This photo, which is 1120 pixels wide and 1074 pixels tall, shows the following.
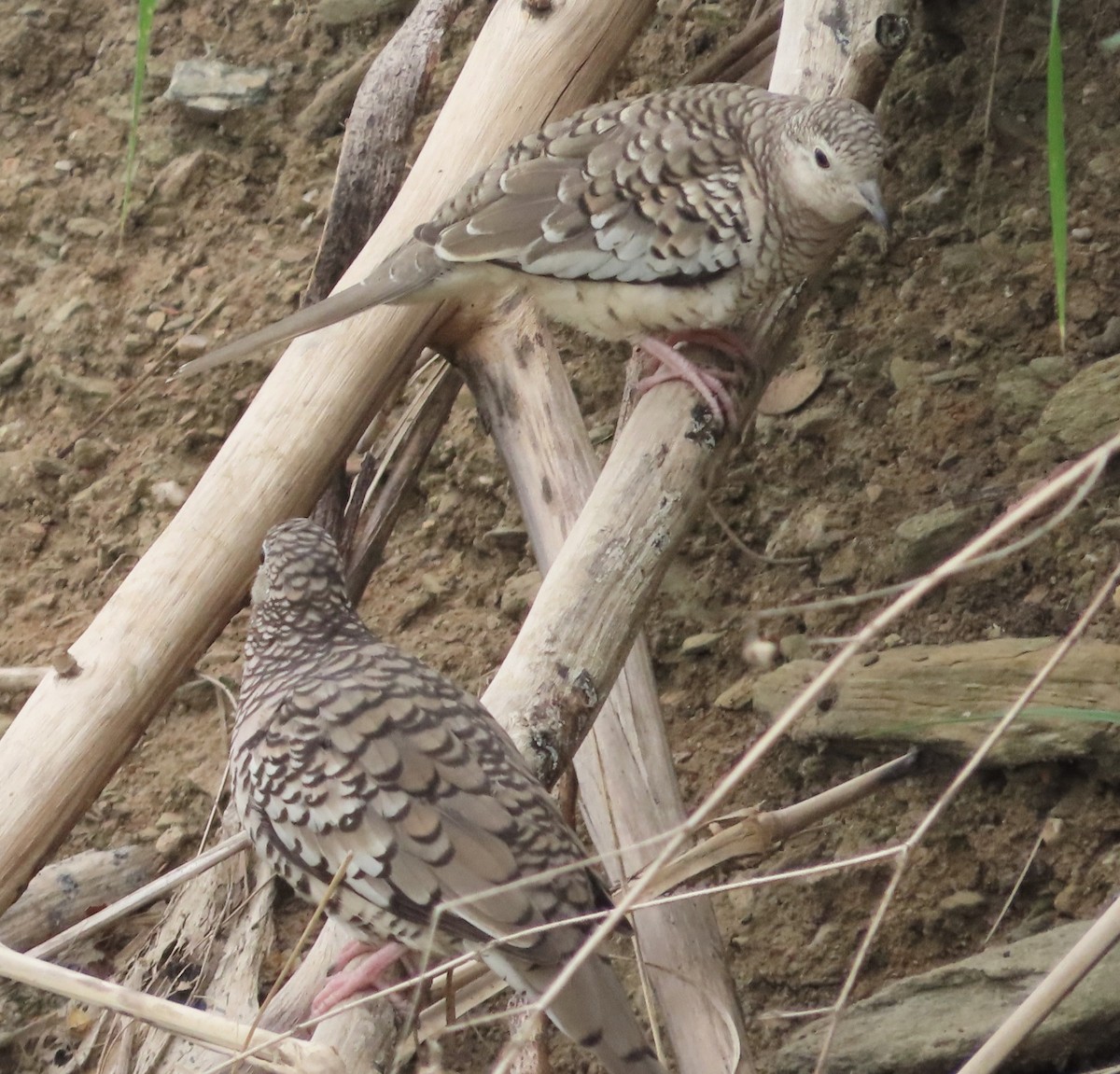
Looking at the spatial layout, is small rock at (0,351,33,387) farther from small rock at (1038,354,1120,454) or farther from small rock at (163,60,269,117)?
small rock at (1038,354,1120,454)

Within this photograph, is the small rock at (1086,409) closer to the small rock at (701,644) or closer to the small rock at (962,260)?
the small rock at (962,260)

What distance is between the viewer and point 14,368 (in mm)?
4934

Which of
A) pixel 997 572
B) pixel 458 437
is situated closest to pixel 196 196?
pixel 458 437

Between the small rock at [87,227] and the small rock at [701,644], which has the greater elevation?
the small rock at [87,227]

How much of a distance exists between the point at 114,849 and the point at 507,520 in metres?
1.49

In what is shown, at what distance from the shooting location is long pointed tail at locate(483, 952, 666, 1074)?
6.99 ft

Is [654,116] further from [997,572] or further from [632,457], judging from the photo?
[997,572]

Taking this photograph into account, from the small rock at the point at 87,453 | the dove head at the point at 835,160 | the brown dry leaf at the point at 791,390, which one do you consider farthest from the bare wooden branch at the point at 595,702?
the small rock at the point at 87,453

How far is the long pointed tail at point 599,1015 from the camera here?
213 centimetres

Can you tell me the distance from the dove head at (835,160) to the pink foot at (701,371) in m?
0.34

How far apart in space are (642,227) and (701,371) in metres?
0.36

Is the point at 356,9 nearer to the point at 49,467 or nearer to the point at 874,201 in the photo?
the point at 49,467

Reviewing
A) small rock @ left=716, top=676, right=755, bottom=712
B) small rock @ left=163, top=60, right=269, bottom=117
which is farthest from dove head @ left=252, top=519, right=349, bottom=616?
small rock @ left=163, top=60, right=269, bottom=117

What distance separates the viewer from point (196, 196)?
5184 millimetres
